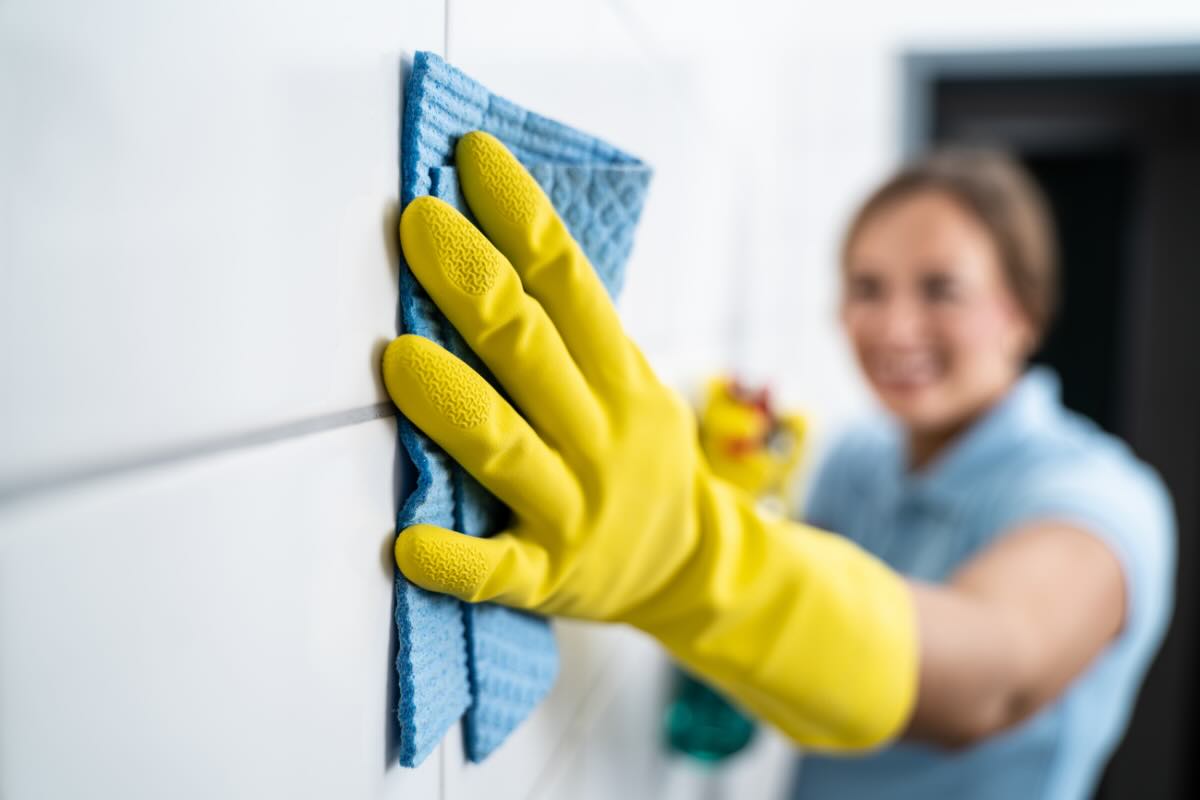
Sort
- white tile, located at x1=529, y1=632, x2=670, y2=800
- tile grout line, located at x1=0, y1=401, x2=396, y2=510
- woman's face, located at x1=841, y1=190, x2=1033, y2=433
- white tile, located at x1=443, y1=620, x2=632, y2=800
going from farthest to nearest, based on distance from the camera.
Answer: woman's face, located at x1=841, y1=190, x2=1033, y2=433
white tile, located at x1=529, y1=632, x2=670, y2=800
white tile, located at x1=443, y1=620, x2=632, y2=800
tile grout line, located at x1=0, y1=401, x2=396, y2=510

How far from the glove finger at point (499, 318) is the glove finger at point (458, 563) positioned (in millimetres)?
58

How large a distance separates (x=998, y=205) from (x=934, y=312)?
0.51ft

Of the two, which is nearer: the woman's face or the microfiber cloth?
the microfiber cloth

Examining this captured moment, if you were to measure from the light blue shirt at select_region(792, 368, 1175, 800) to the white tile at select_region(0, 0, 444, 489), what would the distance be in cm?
79

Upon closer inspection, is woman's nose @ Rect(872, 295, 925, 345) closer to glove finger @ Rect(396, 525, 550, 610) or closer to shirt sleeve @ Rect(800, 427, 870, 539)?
shirt sleeve @ Rect(800, 427, 870, 539)

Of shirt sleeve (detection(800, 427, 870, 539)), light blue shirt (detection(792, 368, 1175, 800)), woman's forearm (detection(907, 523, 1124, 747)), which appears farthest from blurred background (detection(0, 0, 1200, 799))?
shirt sleeve (detection(800, 427, 870, 539))

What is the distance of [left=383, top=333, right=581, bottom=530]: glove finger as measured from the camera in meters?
0.36

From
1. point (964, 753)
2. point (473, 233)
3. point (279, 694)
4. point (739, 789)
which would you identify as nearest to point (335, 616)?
point (279, 694)

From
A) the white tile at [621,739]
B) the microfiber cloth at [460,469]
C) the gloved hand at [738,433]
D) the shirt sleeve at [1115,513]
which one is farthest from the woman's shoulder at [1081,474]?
the microfiber cloth at [460,469]

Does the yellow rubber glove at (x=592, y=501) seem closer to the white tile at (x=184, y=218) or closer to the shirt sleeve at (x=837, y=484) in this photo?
the white tile at (x=184, y=218)

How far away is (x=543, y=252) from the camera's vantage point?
396mm

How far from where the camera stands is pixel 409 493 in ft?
1.30

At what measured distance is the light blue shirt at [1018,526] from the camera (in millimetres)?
939

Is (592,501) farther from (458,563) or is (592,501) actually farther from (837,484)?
(837,484)
